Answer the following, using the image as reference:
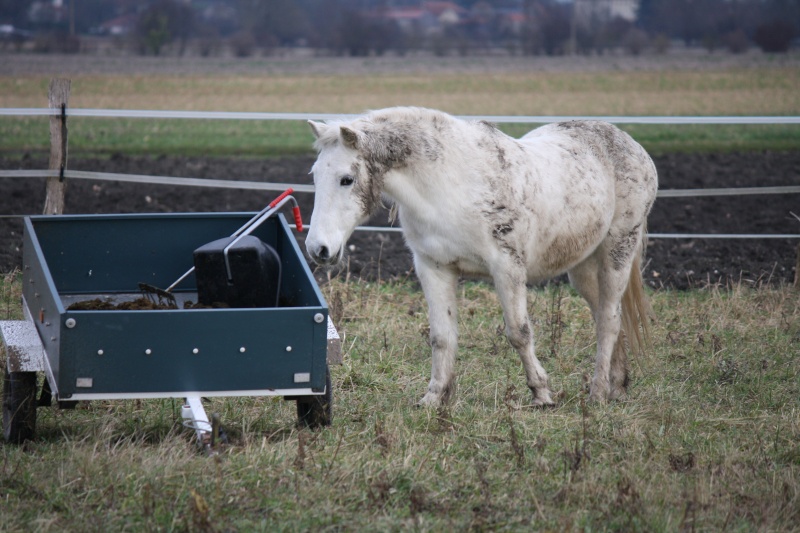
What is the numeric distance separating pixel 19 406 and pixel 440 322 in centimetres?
213

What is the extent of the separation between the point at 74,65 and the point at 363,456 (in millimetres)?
49655

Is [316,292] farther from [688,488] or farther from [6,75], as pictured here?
[6,75]

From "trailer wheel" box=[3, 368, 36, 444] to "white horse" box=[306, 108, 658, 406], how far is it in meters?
1.50

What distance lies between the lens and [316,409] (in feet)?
15.0

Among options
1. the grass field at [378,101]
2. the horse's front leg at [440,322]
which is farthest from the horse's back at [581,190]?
the grass field at [378,101]

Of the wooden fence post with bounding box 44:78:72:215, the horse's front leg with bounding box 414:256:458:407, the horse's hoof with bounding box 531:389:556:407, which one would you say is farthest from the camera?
the wooden fence post with bounding box 44:78:72:215

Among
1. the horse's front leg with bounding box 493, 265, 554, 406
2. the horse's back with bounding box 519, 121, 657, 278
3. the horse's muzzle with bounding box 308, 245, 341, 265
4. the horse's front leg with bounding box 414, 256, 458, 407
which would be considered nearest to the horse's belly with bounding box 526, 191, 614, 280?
the horse's back with bounding box 519, 121, 657, 278

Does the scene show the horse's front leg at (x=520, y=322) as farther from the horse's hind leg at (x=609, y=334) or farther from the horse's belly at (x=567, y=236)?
the horse's hind leg at (x=609, y=334)

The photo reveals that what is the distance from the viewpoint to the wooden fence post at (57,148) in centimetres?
809

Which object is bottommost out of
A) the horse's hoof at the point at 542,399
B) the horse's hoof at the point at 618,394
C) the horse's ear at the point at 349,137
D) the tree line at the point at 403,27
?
the horse's hoof at the point at 618,394

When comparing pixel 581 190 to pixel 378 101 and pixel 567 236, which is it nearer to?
pixel 567 236

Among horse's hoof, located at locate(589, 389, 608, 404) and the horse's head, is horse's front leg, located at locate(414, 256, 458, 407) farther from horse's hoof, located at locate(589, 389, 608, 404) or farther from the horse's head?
horse's hoof, located at locate(589, 389, 608, 404)

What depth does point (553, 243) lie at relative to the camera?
16.6ft

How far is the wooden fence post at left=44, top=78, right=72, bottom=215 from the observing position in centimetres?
809
